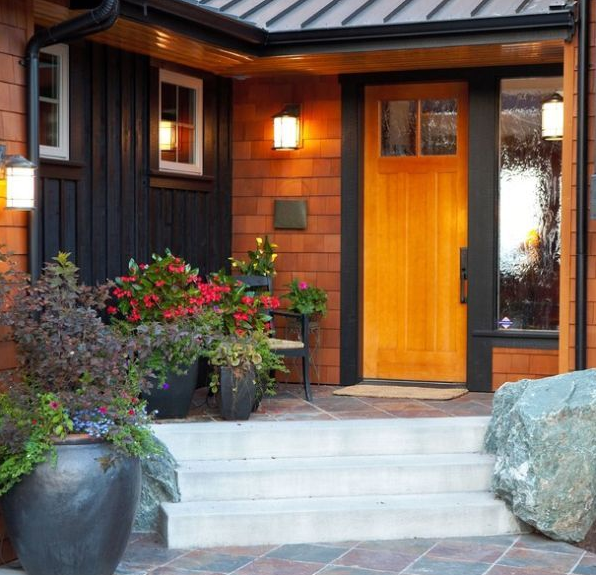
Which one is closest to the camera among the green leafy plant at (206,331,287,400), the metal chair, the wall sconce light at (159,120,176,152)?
the green leafy plant at (206,331,287,400)

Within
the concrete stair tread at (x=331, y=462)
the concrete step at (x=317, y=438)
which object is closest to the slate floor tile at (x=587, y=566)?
the concrete stair tread at (x=331, y=462)

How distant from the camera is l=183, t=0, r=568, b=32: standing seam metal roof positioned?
707 cm

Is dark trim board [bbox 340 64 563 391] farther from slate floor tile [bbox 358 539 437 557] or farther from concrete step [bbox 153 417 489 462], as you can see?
slate floor tile [bbox 358 539 437 557]

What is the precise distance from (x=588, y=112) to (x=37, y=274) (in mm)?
3281

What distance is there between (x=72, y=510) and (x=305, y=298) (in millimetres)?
3527

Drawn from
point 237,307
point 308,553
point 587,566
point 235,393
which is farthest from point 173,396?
point 587,566

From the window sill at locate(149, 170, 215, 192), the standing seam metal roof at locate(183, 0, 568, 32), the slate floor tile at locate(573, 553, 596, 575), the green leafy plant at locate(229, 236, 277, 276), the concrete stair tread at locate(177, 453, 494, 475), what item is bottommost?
the slate floor tile at locate(573, 553, 596, 575)

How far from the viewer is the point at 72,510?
4.87 m

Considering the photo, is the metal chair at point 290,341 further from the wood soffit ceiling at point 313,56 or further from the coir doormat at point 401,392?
the wood soffit ceiling at point 313,56

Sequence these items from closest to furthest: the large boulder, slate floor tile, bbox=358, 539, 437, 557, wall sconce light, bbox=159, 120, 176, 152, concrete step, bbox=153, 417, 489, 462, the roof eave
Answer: slate floor tile, bbox=358, 539, 437, 557 → the large boulder → concrete step, bbox=153, 417, 489, 462 → the roof eave → wall sconce light, bbox=159, 120, 176, 152

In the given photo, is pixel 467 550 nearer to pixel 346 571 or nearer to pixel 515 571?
pixel 515 571

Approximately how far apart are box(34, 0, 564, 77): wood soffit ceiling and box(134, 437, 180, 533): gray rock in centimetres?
252

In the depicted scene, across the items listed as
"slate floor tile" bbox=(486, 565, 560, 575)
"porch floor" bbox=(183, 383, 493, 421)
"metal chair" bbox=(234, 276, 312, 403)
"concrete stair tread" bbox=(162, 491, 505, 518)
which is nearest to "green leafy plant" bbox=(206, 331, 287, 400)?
"porch floor" bbox=(183, 383, 493, 421)

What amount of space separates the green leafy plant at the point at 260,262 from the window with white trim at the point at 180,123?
71cm
